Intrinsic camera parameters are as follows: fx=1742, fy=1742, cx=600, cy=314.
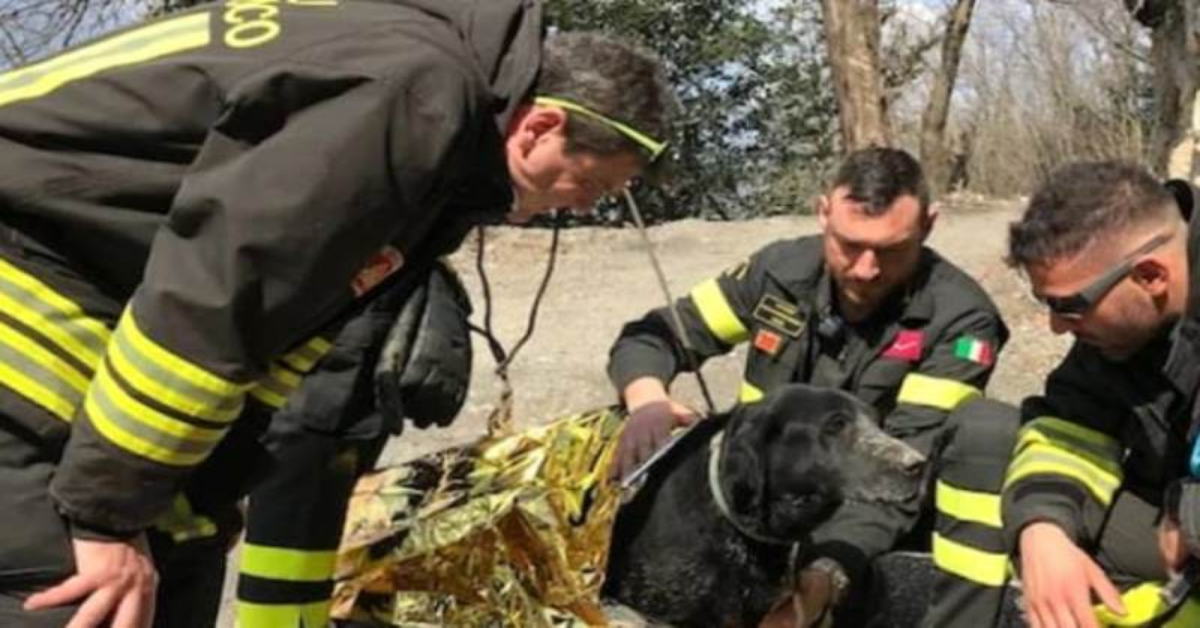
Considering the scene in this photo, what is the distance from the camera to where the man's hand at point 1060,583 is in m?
3.03

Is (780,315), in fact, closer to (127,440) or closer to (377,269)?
(377,269)

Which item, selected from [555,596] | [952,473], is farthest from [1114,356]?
[555,596]

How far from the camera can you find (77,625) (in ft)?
6.83

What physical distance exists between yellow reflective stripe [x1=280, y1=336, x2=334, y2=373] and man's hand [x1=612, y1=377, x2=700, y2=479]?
1548mm

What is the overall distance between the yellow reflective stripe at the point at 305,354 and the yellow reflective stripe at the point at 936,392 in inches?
73.7

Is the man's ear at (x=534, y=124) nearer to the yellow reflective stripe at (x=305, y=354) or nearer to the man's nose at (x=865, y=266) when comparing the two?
the yellow reflective stripe at (x=305, y=354)

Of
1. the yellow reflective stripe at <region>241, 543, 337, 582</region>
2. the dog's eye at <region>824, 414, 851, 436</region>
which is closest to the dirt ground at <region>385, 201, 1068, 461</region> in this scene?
the yellow reflective stripe at <region>241, 543, 337, 582</region>

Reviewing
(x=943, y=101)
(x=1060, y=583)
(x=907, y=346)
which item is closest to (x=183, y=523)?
(x=1060, y=583)

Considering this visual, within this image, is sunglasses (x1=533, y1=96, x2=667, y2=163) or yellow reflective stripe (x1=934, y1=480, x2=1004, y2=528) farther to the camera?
yellow reflective stripe (x1=934, y1=480, x2=1004, y2=528)

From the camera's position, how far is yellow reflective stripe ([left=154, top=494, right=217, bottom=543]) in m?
2.28

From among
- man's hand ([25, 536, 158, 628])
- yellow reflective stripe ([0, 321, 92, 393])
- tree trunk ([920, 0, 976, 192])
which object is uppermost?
yellow reflective stripe ([0, 321, 92, 393])

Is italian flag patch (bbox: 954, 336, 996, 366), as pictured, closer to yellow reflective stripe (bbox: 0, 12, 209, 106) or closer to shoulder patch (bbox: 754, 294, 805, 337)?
shoulder patch (bbox: 754, 294, 805, 337)

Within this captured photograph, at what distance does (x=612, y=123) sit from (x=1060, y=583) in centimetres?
134

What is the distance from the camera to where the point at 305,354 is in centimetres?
239
